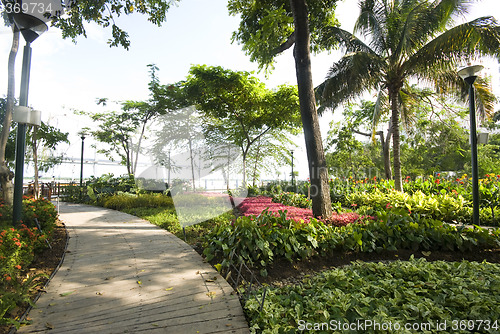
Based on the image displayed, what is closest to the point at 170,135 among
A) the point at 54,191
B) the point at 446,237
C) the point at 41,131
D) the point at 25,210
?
the point at 41,131

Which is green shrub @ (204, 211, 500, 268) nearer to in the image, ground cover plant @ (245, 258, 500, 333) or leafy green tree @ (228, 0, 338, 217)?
ground cover plant @ (245, 258, 500, 333)

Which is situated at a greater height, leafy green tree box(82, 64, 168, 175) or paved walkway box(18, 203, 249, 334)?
leafy green tree box(82, 64, 168, 175)

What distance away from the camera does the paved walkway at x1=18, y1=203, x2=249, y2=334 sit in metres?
2.25

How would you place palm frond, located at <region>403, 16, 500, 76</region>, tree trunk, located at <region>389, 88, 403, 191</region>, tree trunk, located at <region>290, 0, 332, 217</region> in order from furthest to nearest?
1. tree trunk, located at <region>389, 88, 403, 191</region>
2. palm frond, located at <region>403, 16, 500, 76</region>
3. tree trunk, located at <region>290, 0, 332, 217</region>

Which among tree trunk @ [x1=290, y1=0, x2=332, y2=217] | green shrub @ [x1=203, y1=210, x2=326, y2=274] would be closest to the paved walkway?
green shrub @ [x1=203, y1=210, x2=326, y2=274]

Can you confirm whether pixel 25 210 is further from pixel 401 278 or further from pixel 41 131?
pixel 41 131

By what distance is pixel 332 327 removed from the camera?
6.53 feet

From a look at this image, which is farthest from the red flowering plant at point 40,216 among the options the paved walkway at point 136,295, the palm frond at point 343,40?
the palm frond at point 343,40

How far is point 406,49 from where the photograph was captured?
9.02 m

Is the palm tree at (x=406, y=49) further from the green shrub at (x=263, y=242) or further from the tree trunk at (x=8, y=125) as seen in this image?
the tree trunk at (x=8, y=125)

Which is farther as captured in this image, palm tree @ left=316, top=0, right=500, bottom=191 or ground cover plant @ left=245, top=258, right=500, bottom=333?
palm tree @ left=316, top=0, right=500, bottom=191

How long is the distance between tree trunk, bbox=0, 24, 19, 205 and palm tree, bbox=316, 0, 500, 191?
835 centimetres

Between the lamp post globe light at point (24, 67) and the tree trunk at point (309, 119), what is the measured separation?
4.97 metres

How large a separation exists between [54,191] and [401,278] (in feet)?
63.4
